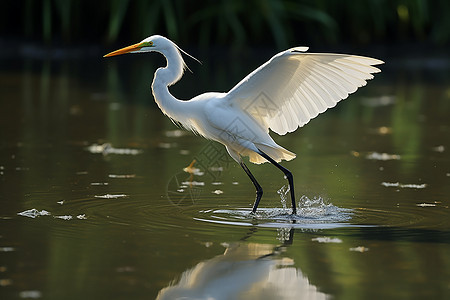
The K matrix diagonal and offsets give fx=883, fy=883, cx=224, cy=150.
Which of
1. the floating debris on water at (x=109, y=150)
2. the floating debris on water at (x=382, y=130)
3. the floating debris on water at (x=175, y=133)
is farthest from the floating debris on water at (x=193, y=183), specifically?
the floating debris on water at (x=382, y=130)

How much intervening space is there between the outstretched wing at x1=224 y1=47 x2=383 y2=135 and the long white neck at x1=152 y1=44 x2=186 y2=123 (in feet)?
1.09

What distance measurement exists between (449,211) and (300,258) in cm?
139

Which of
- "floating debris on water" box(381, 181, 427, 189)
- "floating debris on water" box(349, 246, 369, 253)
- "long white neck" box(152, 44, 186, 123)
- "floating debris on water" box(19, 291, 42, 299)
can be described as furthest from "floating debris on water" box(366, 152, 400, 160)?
"floating debris on water" box(19, 291, 42, 299)

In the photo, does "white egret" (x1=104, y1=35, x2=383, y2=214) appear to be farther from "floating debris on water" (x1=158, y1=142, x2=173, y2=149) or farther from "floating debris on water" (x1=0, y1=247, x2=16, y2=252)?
"floating debris on water" (x1=158, y1=142, x2=173, y2=149)

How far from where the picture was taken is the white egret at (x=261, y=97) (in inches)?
201

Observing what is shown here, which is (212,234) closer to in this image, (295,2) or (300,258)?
(300,258)

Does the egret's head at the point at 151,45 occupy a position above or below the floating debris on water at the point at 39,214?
above

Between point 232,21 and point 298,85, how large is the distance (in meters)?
8.93

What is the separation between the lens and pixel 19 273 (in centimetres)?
354

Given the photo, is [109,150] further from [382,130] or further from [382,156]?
[382,130]

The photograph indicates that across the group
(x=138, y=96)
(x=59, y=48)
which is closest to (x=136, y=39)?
(x=59, y=48)

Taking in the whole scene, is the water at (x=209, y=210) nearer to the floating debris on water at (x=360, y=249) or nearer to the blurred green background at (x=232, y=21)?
the floating debris on water at (x=360, y=249)

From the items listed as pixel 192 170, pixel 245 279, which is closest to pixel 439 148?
pixel 192 170

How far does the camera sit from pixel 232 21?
14008 millimetres
